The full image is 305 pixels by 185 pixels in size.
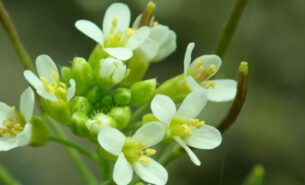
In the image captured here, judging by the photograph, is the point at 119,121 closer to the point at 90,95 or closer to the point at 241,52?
the point at 90,95

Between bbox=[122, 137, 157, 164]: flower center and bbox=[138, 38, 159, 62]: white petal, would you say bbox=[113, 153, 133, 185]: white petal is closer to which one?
bbox=[122, 137, 157, 164]: flower center

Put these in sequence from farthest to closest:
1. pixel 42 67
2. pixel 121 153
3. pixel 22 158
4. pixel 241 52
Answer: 1. pixel 241 52
2. pixel 22 158
3. pixel 42 67
4. pixel 121 153

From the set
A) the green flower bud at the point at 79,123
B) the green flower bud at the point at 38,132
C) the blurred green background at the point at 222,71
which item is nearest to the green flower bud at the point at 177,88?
the green flower bud at the point at 79,123

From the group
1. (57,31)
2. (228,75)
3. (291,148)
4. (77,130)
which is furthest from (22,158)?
(77,130)

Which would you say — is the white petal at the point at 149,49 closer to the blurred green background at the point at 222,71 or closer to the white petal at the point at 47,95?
the white petal at the point at 47,95

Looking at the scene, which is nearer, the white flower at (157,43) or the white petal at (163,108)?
the white petal at (163,108)

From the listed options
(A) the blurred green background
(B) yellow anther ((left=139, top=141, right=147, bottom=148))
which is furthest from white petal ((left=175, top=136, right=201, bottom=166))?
(A) the blurred green background
